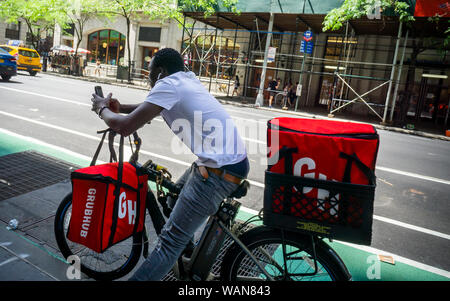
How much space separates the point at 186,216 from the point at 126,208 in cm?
51

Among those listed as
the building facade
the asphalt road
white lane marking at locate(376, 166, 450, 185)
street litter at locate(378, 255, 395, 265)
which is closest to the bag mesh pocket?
street litter at locate(378, 255, 395, 265)

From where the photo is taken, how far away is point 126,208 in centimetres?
249

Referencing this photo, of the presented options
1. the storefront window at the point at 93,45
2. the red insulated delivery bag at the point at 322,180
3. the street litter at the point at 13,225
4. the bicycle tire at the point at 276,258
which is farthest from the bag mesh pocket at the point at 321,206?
the storefront window at the point at 93,45

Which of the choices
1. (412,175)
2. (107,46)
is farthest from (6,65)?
(107,46)

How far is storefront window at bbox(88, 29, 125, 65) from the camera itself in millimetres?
37219

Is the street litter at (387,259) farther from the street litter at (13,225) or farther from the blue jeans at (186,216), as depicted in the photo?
the street litter at (13,225)

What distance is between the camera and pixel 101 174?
2.39 metres

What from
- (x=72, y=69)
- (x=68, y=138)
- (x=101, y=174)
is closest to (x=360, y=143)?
(x=101, y=174)

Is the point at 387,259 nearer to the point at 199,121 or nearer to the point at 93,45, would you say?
the point at 199,121

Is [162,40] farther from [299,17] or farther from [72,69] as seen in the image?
[299,17]

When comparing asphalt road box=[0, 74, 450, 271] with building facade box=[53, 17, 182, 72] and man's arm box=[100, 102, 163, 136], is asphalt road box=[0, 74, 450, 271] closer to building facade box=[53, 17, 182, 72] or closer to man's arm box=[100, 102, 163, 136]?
man's arm box=[100, 102, 163, 136]

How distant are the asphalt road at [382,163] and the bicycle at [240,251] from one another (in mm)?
2182

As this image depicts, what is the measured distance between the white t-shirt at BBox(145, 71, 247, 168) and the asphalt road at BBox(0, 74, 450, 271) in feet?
8.75
